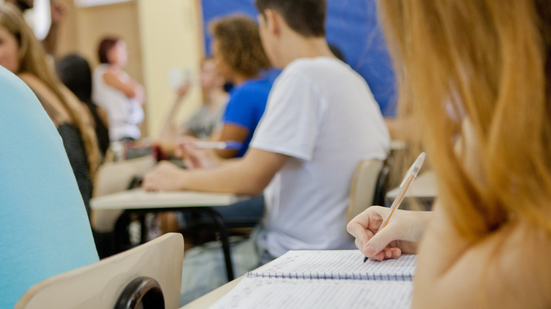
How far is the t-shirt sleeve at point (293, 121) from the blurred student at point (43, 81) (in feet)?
2.57

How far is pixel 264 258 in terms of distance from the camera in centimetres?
147

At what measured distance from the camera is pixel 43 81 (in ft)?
6.16

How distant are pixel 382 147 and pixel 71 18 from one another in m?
6.01

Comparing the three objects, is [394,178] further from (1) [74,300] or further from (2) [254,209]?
(1) [74,300]

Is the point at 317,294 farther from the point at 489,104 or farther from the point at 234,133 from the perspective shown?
the point at 234,133

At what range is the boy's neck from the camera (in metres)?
1.72

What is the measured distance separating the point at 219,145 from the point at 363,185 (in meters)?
0.95

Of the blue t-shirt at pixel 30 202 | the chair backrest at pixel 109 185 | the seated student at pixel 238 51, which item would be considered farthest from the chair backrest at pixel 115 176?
the blue t-shirt at pixel 30 202

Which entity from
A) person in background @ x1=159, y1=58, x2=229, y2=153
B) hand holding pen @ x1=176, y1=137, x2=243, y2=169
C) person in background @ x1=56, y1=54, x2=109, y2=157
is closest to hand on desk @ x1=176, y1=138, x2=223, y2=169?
hand holding pen @ x1=176, y1=137, x2=243, y2=169

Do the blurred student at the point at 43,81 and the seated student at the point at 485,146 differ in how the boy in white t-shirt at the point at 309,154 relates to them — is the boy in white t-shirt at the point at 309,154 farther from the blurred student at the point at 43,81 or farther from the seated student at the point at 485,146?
the seated student at the point at 485,146

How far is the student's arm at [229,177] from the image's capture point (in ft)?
4.76

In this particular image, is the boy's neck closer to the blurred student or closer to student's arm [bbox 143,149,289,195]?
student's arm [bbox 143,149,289,195]

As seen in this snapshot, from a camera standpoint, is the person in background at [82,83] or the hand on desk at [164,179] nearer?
the hand on desk at [164,179]

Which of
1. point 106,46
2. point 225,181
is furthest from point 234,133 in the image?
point 106,46
